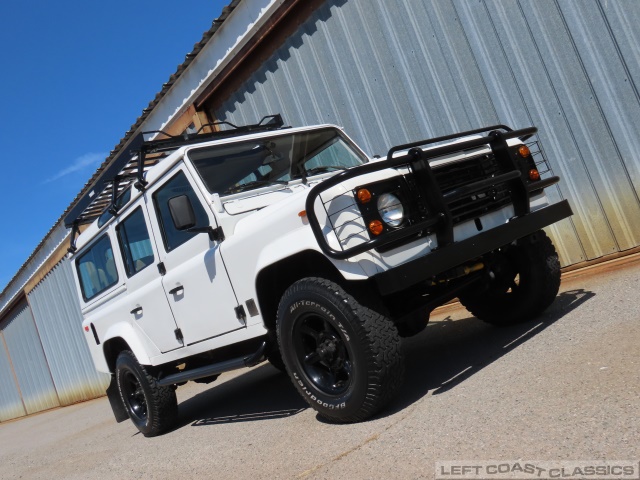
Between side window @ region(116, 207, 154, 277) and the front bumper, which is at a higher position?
side window @ region(116, 207, 154, 277)

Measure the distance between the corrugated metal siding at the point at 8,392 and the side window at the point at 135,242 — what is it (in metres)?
15.7

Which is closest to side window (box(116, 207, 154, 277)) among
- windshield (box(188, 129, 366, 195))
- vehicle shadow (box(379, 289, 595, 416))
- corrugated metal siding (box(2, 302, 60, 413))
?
windshield (box(188, 129, 366, 195))

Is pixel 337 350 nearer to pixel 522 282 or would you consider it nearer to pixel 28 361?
pixel 522 282

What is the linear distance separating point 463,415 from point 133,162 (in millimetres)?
3997

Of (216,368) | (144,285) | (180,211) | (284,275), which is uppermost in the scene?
(180,211)

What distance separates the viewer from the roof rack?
5379mm

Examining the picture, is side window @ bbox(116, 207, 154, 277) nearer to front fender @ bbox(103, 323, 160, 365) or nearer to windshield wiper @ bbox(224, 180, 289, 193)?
front fender @ bbox(103, 323, 160, 365)

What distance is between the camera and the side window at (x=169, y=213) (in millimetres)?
4738

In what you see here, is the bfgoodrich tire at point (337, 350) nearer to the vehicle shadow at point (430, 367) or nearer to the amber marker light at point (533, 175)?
the vehicle shadow at point (430, 367)

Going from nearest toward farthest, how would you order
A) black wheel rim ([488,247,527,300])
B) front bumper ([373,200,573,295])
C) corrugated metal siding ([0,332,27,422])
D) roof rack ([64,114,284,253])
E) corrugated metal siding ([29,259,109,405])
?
front bumper ([373,200,573,295]) < black wheel rim ([488,247,527,300]) < roof rack ([64,114,284,253]) < corrugated metal siding ([29,259,109,405]) < corrugated metal siding ([0,332,27,422])

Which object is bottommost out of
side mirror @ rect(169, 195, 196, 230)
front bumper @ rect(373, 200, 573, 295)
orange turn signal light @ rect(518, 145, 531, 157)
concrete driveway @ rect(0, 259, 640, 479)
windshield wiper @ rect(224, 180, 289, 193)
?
concrete driveway @ rect(0, 259, 640, 479)

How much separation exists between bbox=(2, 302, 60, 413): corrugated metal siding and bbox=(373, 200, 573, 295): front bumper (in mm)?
15425

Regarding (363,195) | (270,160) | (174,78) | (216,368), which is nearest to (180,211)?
(270,160)

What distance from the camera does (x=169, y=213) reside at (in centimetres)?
519
